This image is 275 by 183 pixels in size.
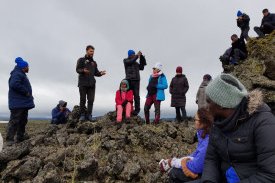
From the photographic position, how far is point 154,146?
1184 centimetres

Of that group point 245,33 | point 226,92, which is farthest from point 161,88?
point 226,92

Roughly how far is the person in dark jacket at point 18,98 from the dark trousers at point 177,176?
7797 mm

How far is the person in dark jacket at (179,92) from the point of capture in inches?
649

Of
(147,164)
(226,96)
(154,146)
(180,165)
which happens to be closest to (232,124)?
(226,96)

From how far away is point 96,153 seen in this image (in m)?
11.2

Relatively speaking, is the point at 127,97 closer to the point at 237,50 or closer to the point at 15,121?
the point at 15,121

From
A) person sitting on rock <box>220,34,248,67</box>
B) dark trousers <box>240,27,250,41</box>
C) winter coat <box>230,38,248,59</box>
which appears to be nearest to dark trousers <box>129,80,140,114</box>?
person sitting on rock <box>220,34,248,67</box>

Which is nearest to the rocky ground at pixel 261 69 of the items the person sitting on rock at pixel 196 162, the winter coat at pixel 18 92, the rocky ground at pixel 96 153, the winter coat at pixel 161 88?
the rocky ground at pixel 96 153

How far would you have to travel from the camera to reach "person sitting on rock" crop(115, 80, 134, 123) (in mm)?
15102

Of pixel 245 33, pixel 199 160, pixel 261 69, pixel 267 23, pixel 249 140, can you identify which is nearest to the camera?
pixel 249 140

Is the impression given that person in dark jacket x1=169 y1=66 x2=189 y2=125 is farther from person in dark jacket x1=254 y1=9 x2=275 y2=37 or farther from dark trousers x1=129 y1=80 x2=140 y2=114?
person in dark jacket x1=254 y1=9 x2=275 y2=37

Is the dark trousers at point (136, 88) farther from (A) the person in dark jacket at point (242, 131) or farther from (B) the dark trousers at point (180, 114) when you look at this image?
(A) the person in dark jacket at point (242, 131)

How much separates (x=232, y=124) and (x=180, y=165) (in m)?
2.07

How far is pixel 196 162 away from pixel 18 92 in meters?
8.67
